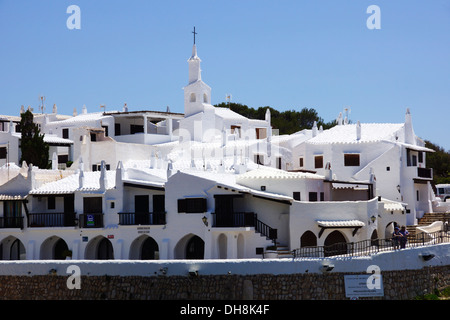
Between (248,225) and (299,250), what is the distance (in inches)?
132

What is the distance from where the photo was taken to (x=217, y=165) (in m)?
59.4

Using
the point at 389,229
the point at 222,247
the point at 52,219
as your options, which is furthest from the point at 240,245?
the point at 52,219

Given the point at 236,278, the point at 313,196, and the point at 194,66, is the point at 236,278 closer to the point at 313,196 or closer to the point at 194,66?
the point at 313,196

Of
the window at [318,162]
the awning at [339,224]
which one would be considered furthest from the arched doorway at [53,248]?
the window at [318,162]

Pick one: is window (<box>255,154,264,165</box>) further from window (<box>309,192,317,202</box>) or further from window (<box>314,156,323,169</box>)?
window (<box>309,192,317,202</box>)

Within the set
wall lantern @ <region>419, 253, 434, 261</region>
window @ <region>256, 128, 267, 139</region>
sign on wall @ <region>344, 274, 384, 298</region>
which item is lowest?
sign on wall @ <region>344, 274, 384, 298</region>

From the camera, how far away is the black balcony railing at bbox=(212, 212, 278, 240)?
50.6m

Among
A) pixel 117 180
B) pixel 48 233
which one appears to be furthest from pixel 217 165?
pixel 48 233

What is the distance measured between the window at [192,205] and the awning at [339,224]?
643 centimetres

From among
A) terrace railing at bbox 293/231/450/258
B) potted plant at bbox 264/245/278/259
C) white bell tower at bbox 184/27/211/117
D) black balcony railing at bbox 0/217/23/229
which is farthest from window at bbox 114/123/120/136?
terrace railing at bbox 293/231/450/258

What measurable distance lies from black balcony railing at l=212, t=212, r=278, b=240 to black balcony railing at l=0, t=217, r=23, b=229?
13.0 metres

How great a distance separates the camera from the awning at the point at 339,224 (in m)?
50.1

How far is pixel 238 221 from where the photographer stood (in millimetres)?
50719
